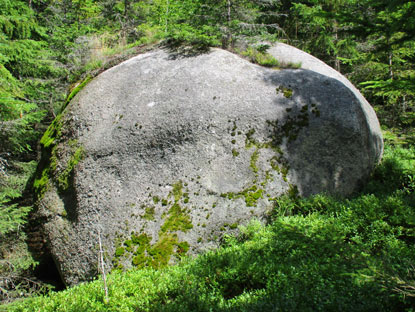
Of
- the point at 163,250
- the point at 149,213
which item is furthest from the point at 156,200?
the point at 163,250

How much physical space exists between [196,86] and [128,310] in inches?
201

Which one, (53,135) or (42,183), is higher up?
(53,135)

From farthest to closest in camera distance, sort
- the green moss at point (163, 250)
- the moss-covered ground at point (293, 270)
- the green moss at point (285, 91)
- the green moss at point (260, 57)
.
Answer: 1. the green moss at point (260, 57)
2. the green moss at point (285, 91)
3. the green moss at point (163, 250)
4. the moss-covered ground at point (293, 270)

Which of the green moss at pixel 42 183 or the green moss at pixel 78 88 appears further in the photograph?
the green moss at pixel 78 88

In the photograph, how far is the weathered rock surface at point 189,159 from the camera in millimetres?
5676

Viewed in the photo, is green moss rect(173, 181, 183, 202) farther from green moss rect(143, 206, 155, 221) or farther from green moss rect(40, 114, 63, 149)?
green moss rect(40, 114, 63, 149)

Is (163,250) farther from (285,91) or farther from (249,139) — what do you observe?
(285,91)

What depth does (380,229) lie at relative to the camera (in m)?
4.45

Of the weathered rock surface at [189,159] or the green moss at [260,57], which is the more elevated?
the green moss at [260,57]

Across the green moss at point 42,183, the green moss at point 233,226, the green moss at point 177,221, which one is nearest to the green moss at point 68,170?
the green moss at point 42,183

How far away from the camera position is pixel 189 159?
6137mm

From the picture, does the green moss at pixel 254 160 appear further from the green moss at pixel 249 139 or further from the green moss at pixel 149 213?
the green moss at pixel 149 213

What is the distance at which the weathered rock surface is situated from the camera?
5676 mm

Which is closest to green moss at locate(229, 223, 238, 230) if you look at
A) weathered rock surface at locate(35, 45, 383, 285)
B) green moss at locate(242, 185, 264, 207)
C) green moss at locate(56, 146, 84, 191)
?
weathered rock surface at locate(35, 45, 383, 285)
